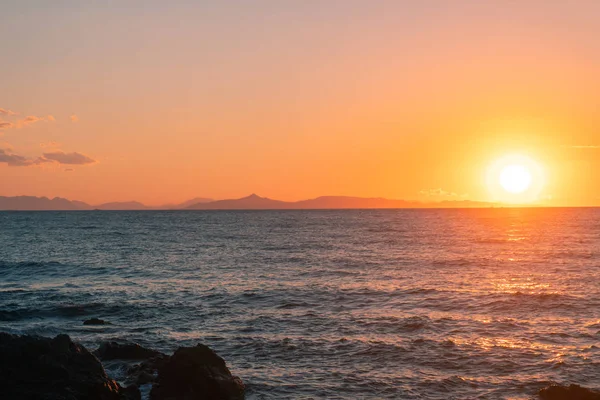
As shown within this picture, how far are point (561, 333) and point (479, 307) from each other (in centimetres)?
747

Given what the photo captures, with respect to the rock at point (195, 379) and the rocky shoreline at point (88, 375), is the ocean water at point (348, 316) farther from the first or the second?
the rocky shoreline at point (88, 375)

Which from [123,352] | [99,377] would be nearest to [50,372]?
[99,377]

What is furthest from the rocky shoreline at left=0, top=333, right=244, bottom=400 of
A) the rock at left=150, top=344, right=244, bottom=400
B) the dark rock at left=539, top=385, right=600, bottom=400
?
the dark rock at left=539, top=385, right=600, bottom=400

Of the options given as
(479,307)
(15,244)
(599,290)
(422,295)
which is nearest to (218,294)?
(422,295)

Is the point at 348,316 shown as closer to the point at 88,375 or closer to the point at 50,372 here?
the point at 88,375

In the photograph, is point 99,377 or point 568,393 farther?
point 568,393

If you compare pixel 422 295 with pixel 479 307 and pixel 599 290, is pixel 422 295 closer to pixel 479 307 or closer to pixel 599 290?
pixel 479 307

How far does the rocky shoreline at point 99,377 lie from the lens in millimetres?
16734

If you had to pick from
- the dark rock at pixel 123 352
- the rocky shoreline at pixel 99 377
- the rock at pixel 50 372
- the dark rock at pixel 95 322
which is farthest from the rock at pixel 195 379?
the dark rock at pixel 95 322

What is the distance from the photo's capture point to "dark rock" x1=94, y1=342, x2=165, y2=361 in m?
23.8

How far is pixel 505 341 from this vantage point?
87.5 ft

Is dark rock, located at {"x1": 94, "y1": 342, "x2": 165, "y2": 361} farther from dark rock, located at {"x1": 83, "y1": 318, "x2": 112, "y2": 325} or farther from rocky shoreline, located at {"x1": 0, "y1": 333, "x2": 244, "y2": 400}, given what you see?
dark rock, located at {"x1": 83, "y1": 318, "x2": 112, "y2": 325}

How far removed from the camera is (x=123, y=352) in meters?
24.1

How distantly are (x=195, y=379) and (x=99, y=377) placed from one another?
10.6ft
